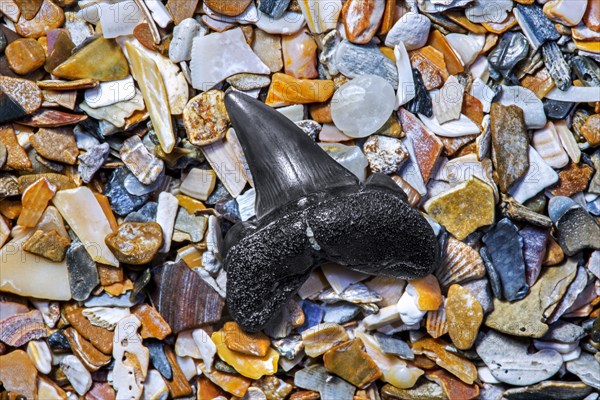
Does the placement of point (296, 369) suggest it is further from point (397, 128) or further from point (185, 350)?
point (397, 128)

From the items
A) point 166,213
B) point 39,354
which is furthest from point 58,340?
point 166,213

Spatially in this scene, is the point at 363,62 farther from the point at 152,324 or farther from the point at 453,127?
the point at 152,324

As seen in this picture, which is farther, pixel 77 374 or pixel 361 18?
pixel 77 374

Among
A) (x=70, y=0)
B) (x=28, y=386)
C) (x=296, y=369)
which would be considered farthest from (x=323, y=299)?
(x=70, y=0)

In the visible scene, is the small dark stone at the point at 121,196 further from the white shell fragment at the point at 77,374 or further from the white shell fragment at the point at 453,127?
the white shell fragment at the point at 453,127

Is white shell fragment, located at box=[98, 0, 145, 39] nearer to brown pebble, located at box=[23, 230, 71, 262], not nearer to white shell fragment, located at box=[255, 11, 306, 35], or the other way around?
white shell fragment, located at box=[255, 11, 306, 35]

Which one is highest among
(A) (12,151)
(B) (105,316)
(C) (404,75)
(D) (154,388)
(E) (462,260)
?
(C) (404,75)

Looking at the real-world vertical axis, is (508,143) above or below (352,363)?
above
